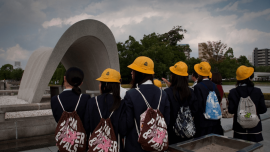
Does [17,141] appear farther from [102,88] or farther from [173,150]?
[173,150]

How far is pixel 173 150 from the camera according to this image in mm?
2252

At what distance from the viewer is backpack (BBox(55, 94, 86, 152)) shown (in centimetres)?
230

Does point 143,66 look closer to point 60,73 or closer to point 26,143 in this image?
point 26,143

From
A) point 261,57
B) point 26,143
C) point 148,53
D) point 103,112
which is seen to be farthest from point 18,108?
point 261,57

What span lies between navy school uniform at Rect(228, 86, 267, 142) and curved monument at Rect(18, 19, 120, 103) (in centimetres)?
578

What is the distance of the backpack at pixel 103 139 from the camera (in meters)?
2.13

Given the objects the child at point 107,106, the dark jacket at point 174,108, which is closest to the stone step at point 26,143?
the child at point 107,106

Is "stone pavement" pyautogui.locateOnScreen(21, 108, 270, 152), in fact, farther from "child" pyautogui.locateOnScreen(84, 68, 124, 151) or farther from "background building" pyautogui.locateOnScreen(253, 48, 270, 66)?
"background building" pyautogui.locateOnScreen(253, 48, 270, 66)

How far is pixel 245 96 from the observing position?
3.34 m

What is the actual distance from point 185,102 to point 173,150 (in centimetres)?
95

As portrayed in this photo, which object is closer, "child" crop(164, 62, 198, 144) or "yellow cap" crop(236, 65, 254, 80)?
"child" crop(164, 62, 198, 144)

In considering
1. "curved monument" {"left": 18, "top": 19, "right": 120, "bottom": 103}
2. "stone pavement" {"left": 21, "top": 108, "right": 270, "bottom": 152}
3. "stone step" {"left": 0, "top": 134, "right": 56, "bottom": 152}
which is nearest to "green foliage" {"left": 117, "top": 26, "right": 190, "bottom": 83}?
"curved monument" {"left": 18, "top": 19, "right": 120, "bottom": 103}

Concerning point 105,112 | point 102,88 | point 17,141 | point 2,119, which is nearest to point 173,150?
point 105,112

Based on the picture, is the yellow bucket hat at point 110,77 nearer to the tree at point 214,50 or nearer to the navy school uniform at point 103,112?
the navy school uniform at point 103,112
